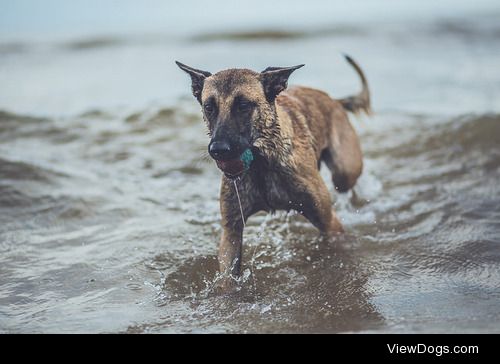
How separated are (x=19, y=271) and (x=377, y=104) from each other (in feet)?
28.0

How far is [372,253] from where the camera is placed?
6.36 meters

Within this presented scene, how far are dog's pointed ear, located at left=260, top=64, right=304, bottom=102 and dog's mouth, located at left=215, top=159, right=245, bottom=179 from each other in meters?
0.63

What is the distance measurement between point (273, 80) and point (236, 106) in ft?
1.42

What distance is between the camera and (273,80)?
5293 millimetres

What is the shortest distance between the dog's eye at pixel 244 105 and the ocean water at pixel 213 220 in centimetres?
76

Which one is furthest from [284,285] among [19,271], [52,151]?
[52,151]

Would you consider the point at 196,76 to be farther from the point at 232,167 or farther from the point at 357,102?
the point at 357,102

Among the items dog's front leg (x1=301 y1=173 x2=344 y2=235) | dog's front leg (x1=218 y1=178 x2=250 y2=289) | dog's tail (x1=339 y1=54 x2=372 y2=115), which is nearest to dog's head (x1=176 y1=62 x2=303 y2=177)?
dog's front leg (x1=218 y1=178 x2=250 y2=289)

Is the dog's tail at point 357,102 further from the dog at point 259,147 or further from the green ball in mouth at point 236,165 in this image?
the green ball in mouth at point 236,165

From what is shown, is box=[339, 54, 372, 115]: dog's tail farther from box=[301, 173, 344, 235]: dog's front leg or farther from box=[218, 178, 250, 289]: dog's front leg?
box=[218, 178, 250, 289]: dog's front leg

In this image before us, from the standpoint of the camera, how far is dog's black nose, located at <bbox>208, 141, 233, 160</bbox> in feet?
15.3

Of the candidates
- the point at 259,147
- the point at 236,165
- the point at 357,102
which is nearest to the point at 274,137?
the point at 259,147

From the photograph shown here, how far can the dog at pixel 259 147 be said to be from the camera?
5.01m

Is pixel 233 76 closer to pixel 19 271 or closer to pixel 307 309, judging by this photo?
pixel 307 309
